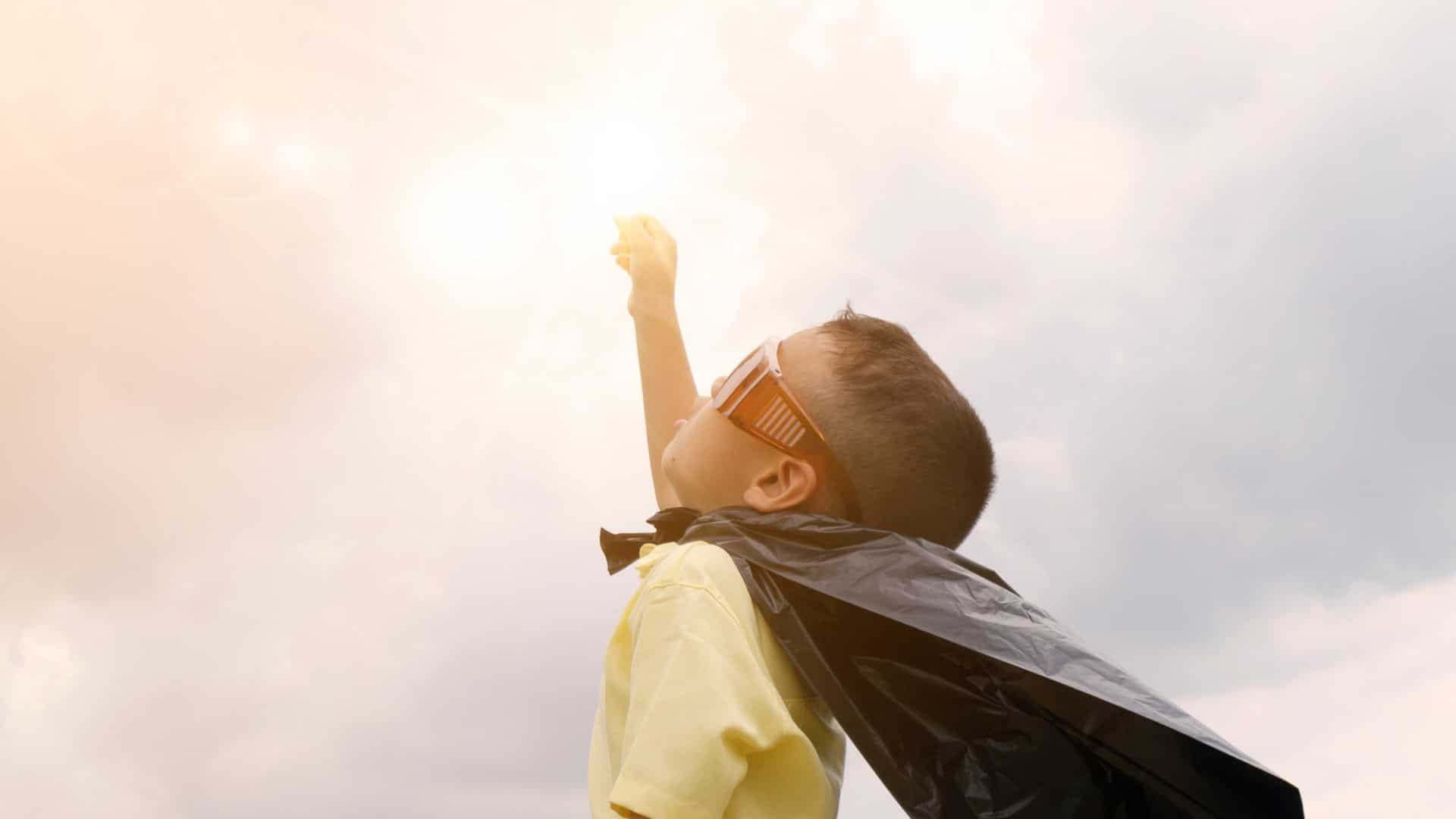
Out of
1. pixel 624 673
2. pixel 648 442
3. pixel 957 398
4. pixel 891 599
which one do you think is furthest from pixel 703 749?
pixel 648 442

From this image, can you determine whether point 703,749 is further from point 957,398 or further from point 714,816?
point 957,398

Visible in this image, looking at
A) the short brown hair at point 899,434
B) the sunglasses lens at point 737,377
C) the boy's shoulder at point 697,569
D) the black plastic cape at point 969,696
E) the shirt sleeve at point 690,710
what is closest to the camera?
the shirt sleeve at point 690,710

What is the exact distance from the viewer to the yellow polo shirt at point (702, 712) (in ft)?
8.02

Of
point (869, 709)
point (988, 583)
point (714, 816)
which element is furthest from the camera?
point (988, 583)

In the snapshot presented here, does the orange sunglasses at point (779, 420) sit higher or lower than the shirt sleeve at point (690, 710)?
higher

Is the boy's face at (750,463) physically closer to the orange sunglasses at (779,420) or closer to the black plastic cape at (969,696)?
the orange sunglasses at (779,420)

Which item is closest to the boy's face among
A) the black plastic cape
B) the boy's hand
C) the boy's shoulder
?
the black plastic cape

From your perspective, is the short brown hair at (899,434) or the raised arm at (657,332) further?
the raised arm at (657,332)

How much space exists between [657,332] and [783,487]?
1176 mm

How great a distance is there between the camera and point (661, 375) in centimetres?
466

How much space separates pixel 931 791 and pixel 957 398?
52.9 inches

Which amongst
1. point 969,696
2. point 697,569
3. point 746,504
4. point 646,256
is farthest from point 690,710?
point 646,256

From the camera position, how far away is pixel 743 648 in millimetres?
2688

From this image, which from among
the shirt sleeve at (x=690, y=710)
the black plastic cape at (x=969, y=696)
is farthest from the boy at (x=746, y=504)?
the black plastic cape at (x=969, y=696)
